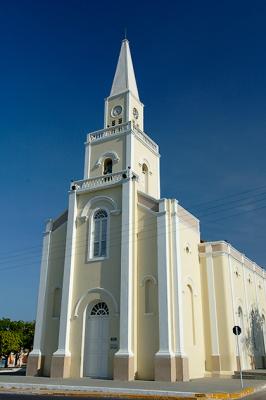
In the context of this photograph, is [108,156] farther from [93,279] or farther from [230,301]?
[230,301]

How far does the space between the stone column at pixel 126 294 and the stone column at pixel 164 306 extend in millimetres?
1536

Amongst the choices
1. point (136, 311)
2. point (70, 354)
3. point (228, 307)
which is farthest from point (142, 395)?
point (228, 307)

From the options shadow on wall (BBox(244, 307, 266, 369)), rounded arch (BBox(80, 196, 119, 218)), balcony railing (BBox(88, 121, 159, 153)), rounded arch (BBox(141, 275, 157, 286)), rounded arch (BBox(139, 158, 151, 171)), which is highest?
balcony railing (BBox(88, 121, 159, 153))

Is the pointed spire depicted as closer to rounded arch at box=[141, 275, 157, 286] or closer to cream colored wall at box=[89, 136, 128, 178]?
cream colored wall at box=[89, 136, 128, 178]

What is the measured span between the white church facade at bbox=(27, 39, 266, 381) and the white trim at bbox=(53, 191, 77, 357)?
0.19ft

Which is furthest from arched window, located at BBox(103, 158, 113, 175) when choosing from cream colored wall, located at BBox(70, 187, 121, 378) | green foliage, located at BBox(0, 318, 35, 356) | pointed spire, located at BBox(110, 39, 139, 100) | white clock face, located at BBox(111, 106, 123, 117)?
green foliage, located at BBox(0, 318, 35, 356)

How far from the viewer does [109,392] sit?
51.4ft

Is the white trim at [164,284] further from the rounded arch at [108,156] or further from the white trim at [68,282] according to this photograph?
the rounded arch at [108,156]

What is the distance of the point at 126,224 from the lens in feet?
77.2

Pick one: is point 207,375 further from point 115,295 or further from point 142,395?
point 142,395

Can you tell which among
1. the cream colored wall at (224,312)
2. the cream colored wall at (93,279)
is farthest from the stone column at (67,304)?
the cream colored wall at (224,312)

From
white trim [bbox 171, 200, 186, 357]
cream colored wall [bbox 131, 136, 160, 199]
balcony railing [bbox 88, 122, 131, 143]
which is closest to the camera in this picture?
white trim [bbox 171, 200, 186, 357]

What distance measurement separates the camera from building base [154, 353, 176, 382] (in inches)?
766

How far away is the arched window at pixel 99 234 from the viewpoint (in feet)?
79.9
